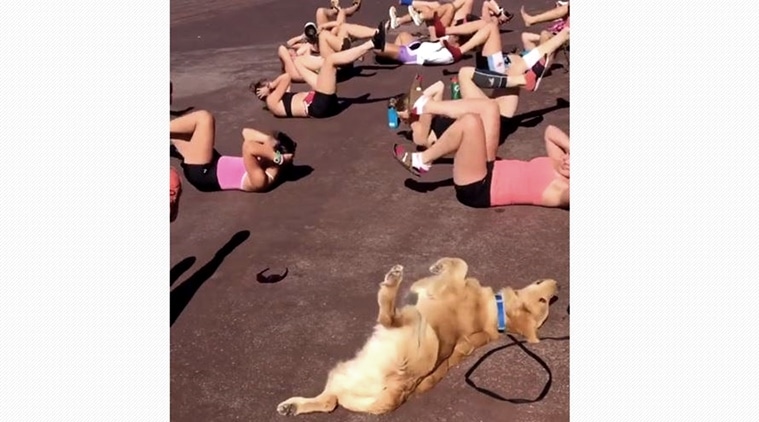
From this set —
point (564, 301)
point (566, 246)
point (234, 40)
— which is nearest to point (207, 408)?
point (564, 301)

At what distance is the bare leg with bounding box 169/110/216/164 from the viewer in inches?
313

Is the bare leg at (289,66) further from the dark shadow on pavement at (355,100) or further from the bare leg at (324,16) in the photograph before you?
the bare leg at (324,16)

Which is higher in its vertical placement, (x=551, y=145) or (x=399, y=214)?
(x=551, y=145)

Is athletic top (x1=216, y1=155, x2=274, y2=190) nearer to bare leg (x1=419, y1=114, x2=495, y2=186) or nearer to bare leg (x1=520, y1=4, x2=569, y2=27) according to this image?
bare leg (x1=419, y1=114, x2=495, y2=186)

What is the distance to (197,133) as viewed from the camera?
7.99 m

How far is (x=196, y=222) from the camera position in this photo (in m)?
7.43

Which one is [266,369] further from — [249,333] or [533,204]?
[533,204]

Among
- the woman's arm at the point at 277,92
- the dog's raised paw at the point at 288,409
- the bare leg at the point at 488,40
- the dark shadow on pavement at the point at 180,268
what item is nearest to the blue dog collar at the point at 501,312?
the dog's raised paw at the point at 288,409

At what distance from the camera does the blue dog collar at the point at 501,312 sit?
5203mm

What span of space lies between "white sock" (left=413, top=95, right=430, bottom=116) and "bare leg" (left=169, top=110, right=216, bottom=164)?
7.18 ft

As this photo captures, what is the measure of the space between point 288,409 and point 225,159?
3.97 metres

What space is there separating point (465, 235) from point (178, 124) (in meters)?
3.48

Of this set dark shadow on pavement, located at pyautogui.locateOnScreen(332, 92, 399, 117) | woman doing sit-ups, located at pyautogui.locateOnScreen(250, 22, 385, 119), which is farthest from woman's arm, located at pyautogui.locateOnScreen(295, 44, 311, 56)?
woman doing sit-ups, located at pyautogui.locateOnScreen(250, 22, 385, 119)

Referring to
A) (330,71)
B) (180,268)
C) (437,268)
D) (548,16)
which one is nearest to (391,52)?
(330,71)
